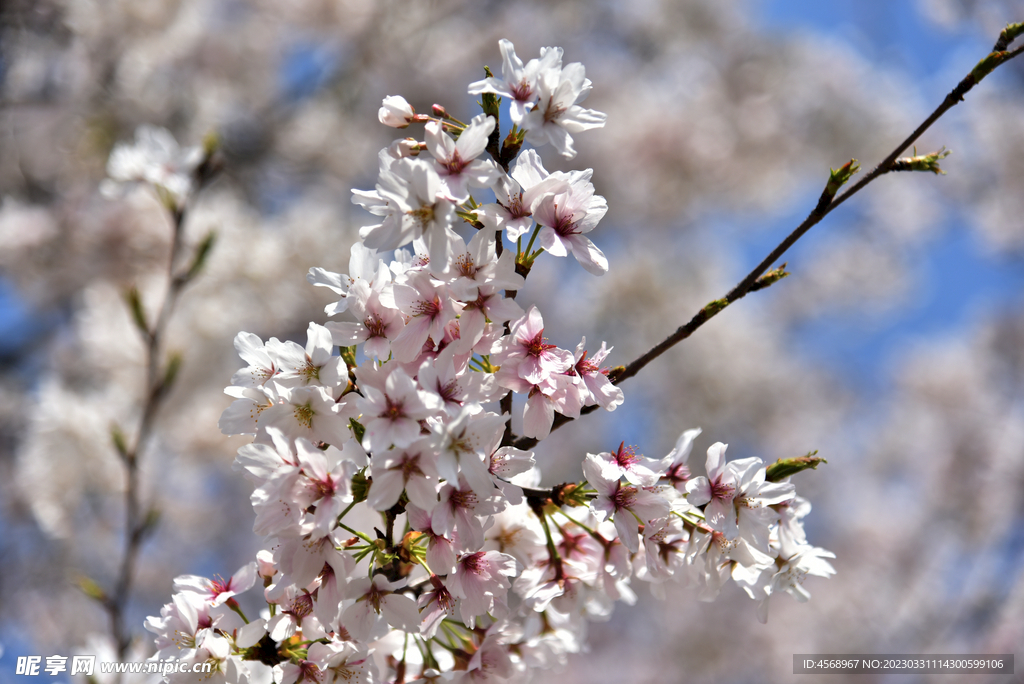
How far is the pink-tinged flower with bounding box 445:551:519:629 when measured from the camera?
0.90m

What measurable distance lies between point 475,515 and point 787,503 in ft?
1.74

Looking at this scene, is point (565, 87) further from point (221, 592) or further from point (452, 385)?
point (221, 592)

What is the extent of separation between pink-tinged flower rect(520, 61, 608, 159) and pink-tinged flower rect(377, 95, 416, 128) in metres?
0.18

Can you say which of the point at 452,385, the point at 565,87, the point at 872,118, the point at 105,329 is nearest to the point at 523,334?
the point at 452,385

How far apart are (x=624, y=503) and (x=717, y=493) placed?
151mm

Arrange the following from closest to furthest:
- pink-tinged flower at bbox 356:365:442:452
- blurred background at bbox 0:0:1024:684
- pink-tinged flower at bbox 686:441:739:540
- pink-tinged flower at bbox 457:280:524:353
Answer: pink-tinged flower at bbox 356:365:442:452 → pink-tinged flower at bbox 457:280:524:353 → pink-tinged flower at bbox 686:441:739:540 → blurred background at bbox 0:0:1024:684

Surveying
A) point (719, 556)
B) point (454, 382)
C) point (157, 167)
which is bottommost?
point (719, 556)

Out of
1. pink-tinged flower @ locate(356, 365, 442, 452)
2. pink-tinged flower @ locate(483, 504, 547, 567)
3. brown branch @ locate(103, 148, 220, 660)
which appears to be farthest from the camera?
brown branch @ locate(103, 148, 220, 660)

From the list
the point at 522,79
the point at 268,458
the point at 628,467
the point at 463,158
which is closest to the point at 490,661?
the point at 628,467

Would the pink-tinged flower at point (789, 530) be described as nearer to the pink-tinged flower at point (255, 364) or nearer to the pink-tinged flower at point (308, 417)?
the pink-tinged flower at point (308, 417)

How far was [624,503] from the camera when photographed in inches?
36.9

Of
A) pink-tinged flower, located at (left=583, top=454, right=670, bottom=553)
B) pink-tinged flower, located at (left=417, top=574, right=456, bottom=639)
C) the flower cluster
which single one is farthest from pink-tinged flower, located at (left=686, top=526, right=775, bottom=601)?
pink-tinged flower, located at (left=417, top=574, right=456, bottom=639)

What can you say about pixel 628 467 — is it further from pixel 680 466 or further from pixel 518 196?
pixel 518 196

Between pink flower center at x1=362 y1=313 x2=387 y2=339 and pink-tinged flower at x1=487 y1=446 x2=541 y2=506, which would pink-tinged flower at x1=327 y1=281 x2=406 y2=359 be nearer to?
pink flower center at x1=362 y1=313 x2=387 y2=339
